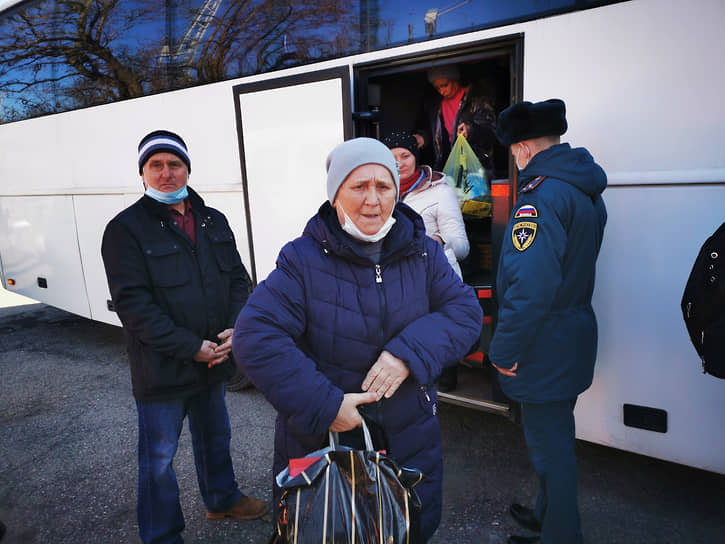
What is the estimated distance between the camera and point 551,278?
201 cm

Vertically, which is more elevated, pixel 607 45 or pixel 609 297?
pixel 607 45

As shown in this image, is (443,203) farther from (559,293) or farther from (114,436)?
(114,436)

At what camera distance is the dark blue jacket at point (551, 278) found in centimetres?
202

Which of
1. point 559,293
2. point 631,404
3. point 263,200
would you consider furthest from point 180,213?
point 631,404

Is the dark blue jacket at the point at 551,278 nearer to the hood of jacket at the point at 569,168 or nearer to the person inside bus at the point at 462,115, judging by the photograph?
the hood of jacket at the point at 569,168

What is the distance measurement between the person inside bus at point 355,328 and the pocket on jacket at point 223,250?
3.22 ft

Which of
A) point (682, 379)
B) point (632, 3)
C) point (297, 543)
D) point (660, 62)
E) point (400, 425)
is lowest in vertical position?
point (682, 379)

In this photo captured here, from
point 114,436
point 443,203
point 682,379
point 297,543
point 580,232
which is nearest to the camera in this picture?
point 297,543

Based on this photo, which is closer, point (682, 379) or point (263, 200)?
point (682, 379)

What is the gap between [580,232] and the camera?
2092mm

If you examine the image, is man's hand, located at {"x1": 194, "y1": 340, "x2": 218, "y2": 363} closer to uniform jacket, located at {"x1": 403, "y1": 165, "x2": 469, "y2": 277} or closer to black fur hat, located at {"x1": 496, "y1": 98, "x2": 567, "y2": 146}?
uniform jacket, located at {"x1": 403, "y1": 165, "x2": 469, "y2": 277}

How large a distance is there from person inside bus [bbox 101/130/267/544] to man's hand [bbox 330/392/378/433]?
1081 mm

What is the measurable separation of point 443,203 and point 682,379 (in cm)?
160

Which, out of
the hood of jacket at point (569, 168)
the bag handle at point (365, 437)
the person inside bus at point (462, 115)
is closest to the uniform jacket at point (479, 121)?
the person inside bus at point (462, 115)
